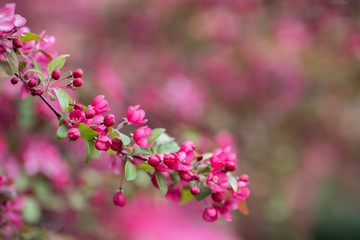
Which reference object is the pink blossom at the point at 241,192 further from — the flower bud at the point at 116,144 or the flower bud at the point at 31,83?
the flower bud at the point at 31,83

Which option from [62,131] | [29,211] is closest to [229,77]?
[29,211]

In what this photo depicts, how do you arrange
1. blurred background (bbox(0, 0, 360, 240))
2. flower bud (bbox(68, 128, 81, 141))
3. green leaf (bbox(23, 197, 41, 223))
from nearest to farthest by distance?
flower bud (bbox(68, 128, 81, 141)) → green leaf (bbox(23, 197, 41, 223)) → blurred background (bbox(0, 0, 360, 240))

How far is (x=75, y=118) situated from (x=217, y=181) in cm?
29

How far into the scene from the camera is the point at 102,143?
2.06ft

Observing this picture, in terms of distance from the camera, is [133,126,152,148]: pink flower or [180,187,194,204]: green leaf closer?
[133,126,152,148]: pink flower

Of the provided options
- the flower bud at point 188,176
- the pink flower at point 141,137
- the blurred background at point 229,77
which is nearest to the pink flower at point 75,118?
the pink flower at point 141,137

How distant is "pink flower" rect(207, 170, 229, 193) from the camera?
68cm

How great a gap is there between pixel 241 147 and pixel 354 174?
6.05 ft

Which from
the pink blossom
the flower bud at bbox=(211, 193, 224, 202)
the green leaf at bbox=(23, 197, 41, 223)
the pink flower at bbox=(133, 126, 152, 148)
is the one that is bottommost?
the green leaf at bbox=(23, 197, 41, 223)

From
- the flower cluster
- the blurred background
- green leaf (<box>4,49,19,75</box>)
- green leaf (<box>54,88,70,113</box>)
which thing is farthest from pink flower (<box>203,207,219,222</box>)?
the blurred background

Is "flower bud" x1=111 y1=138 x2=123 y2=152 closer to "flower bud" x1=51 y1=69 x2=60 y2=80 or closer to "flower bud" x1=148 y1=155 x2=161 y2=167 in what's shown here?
"flower bud" x1=148 y1=155 x2=161 y2=167

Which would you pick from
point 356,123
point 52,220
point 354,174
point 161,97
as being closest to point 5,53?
point 52,220

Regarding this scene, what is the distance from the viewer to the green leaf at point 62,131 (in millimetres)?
634

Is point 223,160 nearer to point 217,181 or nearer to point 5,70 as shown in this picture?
point 217,181
